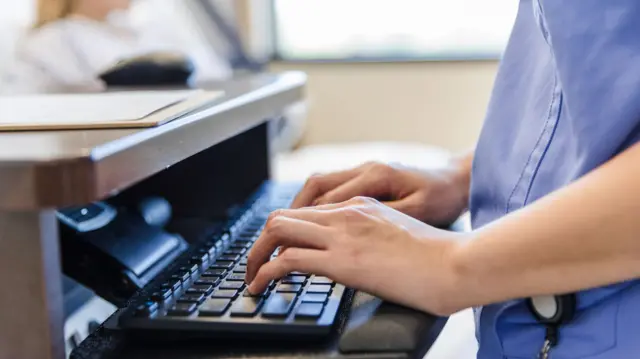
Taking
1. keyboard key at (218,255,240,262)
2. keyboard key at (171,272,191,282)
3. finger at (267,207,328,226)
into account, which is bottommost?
keyboard key at (218,255,240,262)

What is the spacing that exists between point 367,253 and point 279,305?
60 mm

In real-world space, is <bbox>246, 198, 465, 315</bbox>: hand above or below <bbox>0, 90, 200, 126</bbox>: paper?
below

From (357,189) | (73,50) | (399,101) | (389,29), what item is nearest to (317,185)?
(357,189)

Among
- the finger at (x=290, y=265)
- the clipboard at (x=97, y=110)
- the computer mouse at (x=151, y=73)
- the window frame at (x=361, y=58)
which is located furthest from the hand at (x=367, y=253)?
the window frame at (x=361, y=58)

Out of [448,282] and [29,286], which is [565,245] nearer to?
[448,282]

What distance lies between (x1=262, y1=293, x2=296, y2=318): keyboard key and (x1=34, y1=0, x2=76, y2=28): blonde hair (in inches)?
47.1

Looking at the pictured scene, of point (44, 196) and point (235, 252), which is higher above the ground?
point (44, 196)

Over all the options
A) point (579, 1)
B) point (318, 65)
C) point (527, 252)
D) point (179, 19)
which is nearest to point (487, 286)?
point (527, 252)

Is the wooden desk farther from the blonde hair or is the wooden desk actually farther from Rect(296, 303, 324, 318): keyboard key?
the blonde hair

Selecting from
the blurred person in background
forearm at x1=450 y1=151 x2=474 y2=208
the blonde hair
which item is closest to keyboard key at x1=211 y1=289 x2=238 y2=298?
forearm at x1=450 y1=151 x2=474 y2=208

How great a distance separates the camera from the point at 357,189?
0.63m

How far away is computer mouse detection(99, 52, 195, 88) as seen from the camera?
90 cm

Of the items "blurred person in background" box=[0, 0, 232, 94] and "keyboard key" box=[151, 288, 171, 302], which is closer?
"keyboard key" box=[151, 288, 171, 302]

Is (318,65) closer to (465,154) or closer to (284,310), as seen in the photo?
(465,154)
